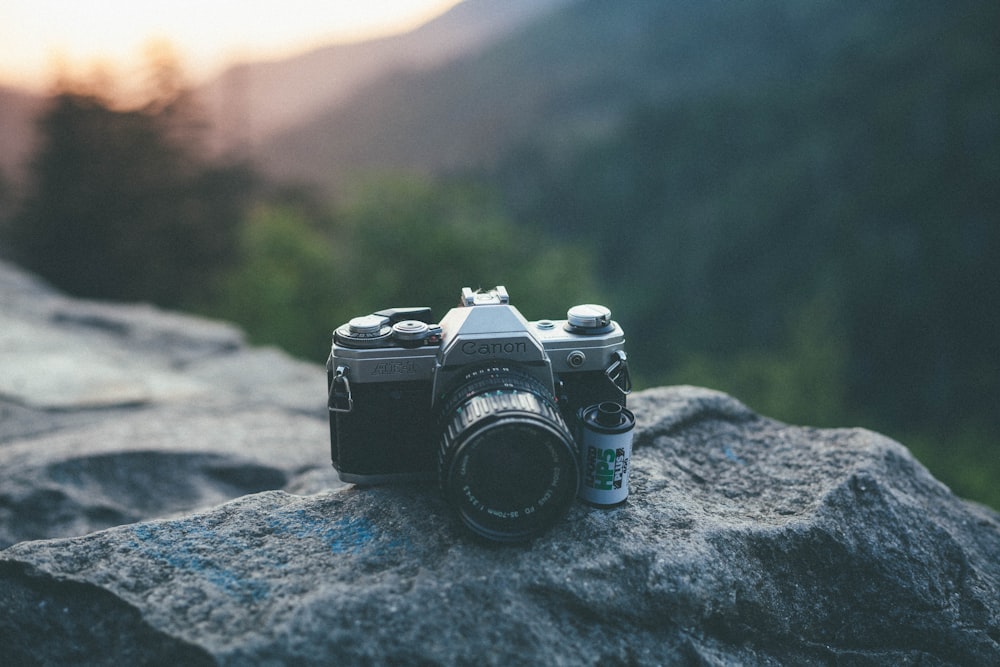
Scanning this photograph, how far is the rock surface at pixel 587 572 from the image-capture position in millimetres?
2068

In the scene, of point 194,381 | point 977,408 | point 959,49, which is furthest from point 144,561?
point 959,49

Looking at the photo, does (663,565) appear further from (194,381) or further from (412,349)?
(194,381)

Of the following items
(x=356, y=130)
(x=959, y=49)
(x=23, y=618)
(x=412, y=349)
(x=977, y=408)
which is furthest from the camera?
(x=356, y=130)

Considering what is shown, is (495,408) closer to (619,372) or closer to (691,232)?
(619,372)

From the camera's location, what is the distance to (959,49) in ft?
130

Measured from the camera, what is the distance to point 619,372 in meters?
2.69

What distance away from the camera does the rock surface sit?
6.79 feet

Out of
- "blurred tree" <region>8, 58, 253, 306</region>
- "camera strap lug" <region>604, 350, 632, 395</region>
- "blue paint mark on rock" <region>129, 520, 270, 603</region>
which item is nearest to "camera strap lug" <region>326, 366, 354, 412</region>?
"blue paint mark on rock" <region>129, 520, 270, 603</region>

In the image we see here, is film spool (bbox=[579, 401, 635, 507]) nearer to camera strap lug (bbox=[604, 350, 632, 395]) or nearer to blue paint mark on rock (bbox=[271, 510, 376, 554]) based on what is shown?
camera strap lug (bbox=[604, 350, 632, 395])

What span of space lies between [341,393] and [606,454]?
36.8 inches

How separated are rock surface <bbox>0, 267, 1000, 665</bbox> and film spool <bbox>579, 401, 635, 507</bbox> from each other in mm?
83

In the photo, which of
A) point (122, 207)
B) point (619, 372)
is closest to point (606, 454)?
point (619, 372)

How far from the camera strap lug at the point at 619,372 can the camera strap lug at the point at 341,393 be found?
36.5 inches

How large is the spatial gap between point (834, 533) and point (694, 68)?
72027mm
